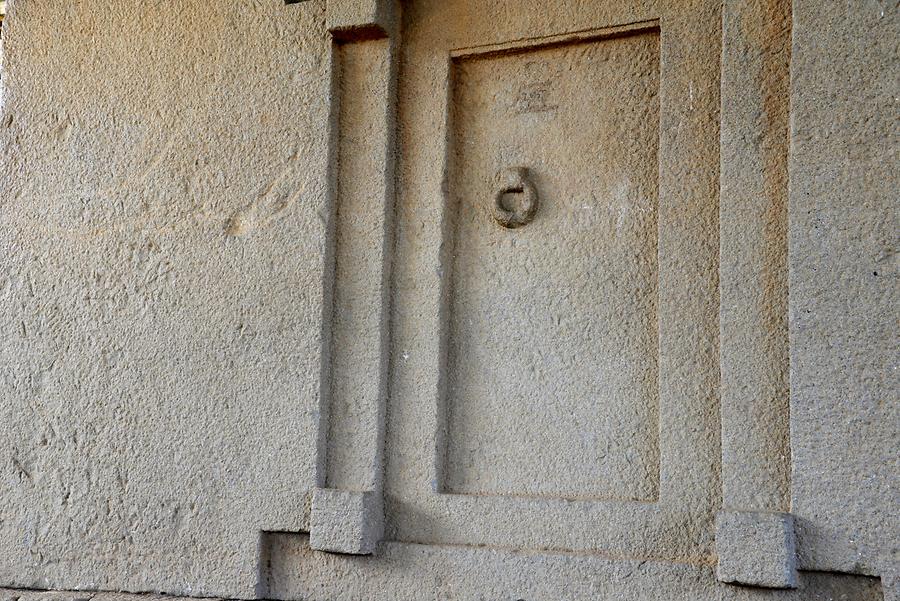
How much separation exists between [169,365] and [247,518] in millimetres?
721

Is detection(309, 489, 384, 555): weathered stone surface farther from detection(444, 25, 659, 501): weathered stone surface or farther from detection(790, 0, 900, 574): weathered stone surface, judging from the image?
detection(790, 0, 900, 574): weathered stone surface

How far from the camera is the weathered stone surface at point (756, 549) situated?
3.21 meters

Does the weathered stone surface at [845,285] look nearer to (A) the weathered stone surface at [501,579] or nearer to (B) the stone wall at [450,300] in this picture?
(B) the stone wall at [450,300]

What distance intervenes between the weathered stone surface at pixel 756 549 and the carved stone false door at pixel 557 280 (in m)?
0.15

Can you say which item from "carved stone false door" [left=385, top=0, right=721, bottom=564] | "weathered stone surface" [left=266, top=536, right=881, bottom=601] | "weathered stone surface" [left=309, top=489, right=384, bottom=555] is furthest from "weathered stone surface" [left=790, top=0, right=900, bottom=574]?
"weathered stone surface" [left=309, top=489, right=384, bottom=555]

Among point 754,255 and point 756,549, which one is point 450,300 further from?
point 756,549

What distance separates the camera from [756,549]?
3.25 metres

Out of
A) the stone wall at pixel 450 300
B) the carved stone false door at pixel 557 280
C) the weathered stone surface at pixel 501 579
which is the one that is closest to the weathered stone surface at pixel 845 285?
the stone wall at pixel 450 300

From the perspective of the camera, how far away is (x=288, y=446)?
3975 mm

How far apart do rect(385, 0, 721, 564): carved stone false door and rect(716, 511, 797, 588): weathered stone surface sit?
0.15 metres

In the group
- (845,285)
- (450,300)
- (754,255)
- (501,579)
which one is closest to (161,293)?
(450,300)

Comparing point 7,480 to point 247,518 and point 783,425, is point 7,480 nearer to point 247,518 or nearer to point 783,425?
point 247,518

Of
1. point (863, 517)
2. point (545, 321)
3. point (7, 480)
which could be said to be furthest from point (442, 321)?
point (7, 480)

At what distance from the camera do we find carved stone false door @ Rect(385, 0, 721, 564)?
3.60m
